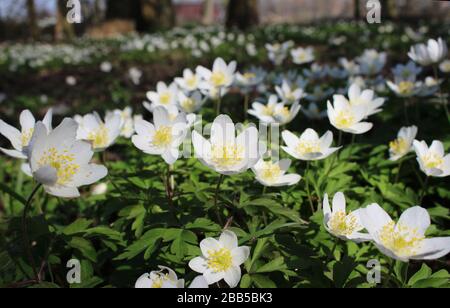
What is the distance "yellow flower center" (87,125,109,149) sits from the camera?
6.56 ft

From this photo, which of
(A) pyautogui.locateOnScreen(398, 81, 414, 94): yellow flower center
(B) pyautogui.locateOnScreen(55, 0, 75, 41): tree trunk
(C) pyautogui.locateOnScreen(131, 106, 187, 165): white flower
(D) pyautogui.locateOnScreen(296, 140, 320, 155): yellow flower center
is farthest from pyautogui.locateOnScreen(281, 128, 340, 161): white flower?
(B) pyautogui.locateOnScreen(55, 0, 75, 41): tree trunk

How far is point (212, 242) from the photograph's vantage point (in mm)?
1476

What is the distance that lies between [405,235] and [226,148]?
2.36 ft

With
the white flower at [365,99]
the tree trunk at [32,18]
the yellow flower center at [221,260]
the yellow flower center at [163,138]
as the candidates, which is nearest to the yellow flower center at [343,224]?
the yellow flower center at [221,260]

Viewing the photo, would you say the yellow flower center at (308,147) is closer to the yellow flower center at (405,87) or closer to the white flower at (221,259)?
the white flower at (221,259)

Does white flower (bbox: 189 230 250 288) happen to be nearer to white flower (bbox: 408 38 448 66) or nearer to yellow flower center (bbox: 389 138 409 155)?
yellow flower center (bbox: 389 138 409 155)

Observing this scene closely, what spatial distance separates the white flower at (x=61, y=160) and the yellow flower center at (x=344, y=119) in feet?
3.87

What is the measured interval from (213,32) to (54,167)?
35.4 feet

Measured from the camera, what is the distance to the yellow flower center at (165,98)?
258 cm

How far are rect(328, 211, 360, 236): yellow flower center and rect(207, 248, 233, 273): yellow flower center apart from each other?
0.39m

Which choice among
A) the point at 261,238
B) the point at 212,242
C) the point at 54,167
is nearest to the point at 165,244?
the point at 212,242

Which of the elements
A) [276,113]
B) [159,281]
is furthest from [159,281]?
[276,113]

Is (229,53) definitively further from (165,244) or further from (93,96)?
(165,244)
